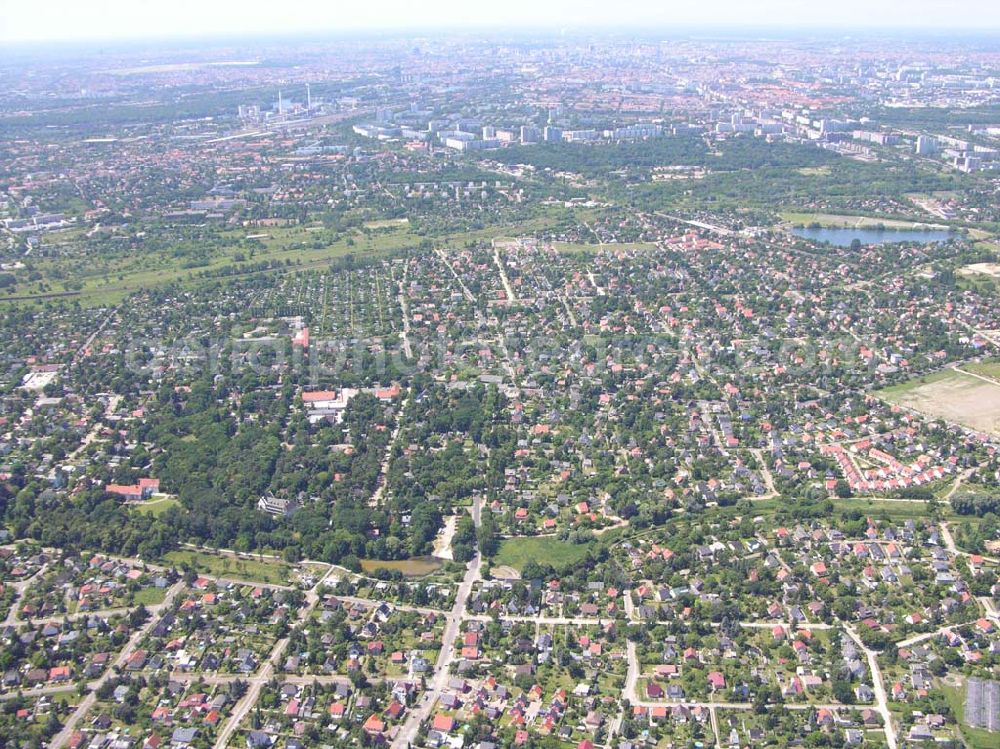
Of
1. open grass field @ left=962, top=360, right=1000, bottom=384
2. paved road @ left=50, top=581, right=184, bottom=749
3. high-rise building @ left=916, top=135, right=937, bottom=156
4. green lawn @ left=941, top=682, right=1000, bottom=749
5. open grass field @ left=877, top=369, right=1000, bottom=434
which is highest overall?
high-rise building @ left=916, top=135, right=937, bottom=156

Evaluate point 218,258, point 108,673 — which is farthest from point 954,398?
point 218,258

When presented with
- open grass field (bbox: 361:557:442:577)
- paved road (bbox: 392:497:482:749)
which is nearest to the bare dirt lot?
paved road (bbox: 392:497:482:749)

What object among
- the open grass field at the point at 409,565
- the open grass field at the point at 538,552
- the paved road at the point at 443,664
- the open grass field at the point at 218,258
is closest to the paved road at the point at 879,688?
the open grass field at the point at 538,552

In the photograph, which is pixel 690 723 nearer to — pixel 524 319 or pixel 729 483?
pixel 729 483

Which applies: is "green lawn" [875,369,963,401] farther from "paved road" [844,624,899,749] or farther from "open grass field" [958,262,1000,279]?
"paved road" [844,624,899,749]

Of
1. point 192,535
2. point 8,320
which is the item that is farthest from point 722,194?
point 192,535

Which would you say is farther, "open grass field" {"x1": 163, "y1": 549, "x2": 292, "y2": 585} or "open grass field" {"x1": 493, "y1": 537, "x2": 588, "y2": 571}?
"open grass field" {"x1": 493, "y1": 537, "x2": 588, "y2": 571}

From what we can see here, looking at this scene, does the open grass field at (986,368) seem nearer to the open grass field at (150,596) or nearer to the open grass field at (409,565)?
the open grass field at (409,565)
